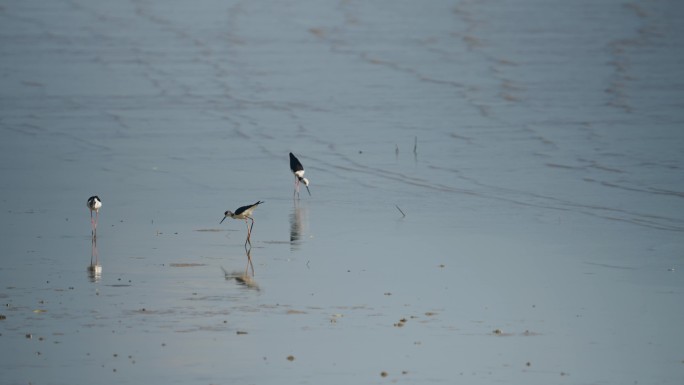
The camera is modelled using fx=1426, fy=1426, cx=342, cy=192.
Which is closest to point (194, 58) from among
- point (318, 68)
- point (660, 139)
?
point (318, 68)

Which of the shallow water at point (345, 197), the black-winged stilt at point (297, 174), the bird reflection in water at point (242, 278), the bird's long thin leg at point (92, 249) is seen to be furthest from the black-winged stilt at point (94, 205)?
the black-winged stilt at point (297, 174)

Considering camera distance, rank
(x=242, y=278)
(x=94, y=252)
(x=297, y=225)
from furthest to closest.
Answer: (x=297, y=225) → (x=94, y=252) → (x=242, y=278)

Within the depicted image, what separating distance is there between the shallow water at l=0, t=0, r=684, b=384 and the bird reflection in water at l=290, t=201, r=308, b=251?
0.23 feet

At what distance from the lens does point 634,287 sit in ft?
40.0

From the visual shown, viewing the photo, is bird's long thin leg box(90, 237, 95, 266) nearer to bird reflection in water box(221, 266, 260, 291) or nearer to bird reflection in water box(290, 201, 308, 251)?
bird reflection in water box(221, 266, 260, 291)

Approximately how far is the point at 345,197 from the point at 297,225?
220 cm

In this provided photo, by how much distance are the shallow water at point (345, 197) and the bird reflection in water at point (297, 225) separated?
7cm

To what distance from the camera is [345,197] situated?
17.8 meters

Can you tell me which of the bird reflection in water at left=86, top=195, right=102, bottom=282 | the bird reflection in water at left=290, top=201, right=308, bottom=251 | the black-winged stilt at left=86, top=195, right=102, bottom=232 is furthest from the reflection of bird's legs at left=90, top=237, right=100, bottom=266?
the bird reflection in water at left=290, top=201, right=308, bottom=251

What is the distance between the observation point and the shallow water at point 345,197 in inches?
397

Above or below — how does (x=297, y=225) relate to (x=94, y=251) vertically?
below

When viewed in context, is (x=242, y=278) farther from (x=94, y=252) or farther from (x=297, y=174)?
(x=297, y=174)

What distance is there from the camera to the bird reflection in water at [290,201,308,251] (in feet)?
47.6

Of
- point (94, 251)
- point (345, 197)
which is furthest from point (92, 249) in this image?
point (345, 197)
